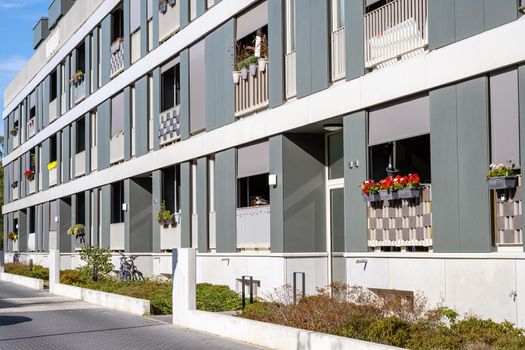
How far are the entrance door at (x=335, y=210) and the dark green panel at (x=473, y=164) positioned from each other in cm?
531

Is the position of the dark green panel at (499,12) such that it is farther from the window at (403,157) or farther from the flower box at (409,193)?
the flower box at (409,193)

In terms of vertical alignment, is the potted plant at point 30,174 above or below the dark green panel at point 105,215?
above

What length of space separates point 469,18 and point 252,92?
788cm

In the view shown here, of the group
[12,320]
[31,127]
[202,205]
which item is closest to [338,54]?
[202,205]

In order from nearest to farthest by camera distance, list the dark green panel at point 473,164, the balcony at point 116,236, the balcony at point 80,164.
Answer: the dark green panel at point 473,164, the balcony at point 116,236, the balcony at point 80,164

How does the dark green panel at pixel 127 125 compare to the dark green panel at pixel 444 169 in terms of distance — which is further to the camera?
the dark green panel at pixel 127 125

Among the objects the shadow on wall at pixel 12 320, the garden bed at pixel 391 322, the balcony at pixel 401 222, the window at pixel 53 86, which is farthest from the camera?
the window at pixel 53 86

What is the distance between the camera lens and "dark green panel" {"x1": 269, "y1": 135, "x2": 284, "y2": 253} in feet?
60.6

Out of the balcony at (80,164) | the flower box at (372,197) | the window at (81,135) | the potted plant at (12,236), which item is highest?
the window at (81,135)

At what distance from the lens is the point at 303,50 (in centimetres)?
1778

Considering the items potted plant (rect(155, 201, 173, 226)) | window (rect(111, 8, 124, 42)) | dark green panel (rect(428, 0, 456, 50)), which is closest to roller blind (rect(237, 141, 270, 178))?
potted plant (rect(155, 201, 173, 226))

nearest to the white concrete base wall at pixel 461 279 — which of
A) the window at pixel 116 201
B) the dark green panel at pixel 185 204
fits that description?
the dark green panel at pixel 185 204

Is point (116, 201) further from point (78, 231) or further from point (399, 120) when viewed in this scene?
point (399, 120)

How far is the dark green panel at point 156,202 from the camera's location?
2667cm
